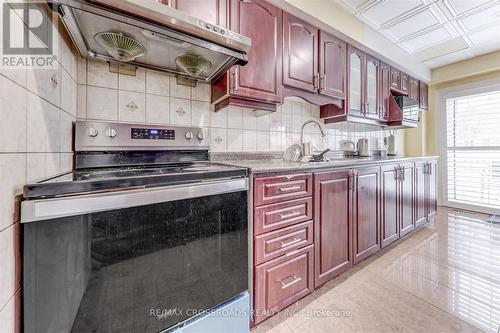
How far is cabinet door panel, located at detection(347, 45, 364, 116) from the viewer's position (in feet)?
6.95

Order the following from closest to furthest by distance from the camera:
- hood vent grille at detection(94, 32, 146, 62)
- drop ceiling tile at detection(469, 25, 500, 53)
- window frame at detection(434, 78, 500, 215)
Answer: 1. hood vent grille at detection(94, 32, 146, 62)
2. drop ceiling tile at detection(469, 25, 500, 53)
3. window frame at detection(434, 78, 500, 215)

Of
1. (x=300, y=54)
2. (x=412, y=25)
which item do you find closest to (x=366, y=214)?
(x=300, y=54)

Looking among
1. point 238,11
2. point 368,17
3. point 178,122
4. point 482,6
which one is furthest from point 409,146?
point 178,122

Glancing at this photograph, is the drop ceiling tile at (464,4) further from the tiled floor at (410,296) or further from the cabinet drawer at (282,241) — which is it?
the cabinet drawer at (282,241)

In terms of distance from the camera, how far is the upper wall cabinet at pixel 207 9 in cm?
115

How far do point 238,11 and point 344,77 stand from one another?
1210 mm

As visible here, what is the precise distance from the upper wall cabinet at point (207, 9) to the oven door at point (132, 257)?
100 cm

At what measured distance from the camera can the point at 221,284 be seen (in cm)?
101

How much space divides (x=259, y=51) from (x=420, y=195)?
2570 millimetres

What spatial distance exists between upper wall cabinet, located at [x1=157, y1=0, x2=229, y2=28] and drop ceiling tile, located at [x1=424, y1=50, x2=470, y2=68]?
3563 millimetres

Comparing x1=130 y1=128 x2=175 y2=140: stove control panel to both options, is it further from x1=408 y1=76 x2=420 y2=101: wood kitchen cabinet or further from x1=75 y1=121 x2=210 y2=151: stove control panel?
x1=408 y1=76 x2=420 y2=101: wood kitchen cabinet

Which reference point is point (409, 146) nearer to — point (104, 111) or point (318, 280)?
point (318, 280)

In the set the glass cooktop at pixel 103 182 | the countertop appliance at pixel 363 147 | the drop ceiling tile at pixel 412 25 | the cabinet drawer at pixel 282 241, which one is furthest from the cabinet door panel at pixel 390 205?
the glass cooktop at pixel 103 182

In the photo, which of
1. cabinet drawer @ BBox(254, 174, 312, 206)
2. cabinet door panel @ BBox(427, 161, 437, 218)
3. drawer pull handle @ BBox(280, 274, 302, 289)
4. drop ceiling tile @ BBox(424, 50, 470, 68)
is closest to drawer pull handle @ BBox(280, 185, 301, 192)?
cabinet drawer @ BBox(254, 174, 312, 206)
